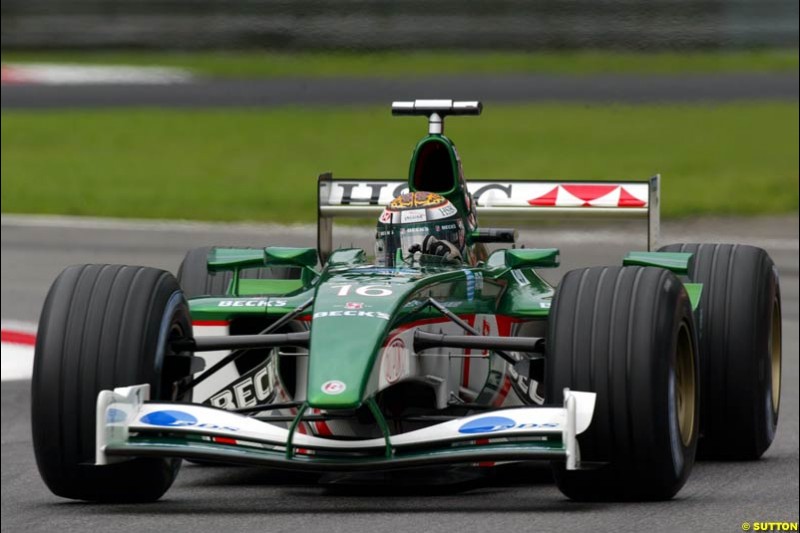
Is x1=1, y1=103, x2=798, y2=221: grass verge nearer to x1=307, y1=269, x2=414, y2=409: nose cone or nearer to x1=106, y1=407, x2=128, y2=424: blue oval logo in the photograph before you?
x1=307, y1=269, x2=414, y2=409: nose cone

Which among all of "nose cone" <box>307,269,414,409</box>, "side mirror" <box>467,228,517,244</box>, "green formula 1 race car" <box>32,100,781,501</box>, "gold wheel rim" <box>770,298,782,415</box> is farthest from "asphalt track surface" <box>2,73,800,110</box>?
"nose cone" <box>307,269,414,409</box>

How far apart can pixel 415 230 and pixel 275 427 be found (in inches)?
66.0

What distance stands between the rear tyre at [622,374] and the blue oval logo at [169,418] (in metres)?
1.36

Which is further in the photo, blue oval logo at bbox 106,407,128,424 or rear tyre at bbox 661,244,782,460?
rear tyre at bbox 661,244,782,460

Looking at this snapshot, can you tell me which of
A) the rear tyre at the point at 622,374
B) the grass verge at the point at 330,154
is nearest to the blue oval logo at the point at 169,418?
the rear tyre at the point at 622,374

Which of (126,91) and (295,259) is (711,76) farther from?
(295,259)

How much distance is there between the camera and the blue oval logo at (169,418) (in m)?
6.40

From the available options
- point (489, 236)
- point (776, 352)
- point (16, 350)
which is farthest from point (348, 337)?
point (16, 350)

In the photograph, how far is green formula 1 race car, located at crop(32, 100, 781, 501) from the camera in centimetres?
634

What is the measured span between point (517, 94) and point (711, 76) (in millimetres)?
3539

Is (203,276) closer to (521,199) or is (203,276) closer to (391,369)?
(521,199)

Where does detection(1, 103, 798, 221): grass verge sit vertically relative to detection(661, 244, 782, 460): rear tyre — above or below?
above

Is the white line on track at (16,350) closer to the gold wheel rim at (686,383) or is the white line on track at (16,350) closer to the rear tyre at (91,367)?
the rear tyre at (91,367)

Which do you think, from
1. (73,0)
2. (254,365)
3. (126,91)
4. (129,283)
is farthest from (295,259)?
(73,0)
